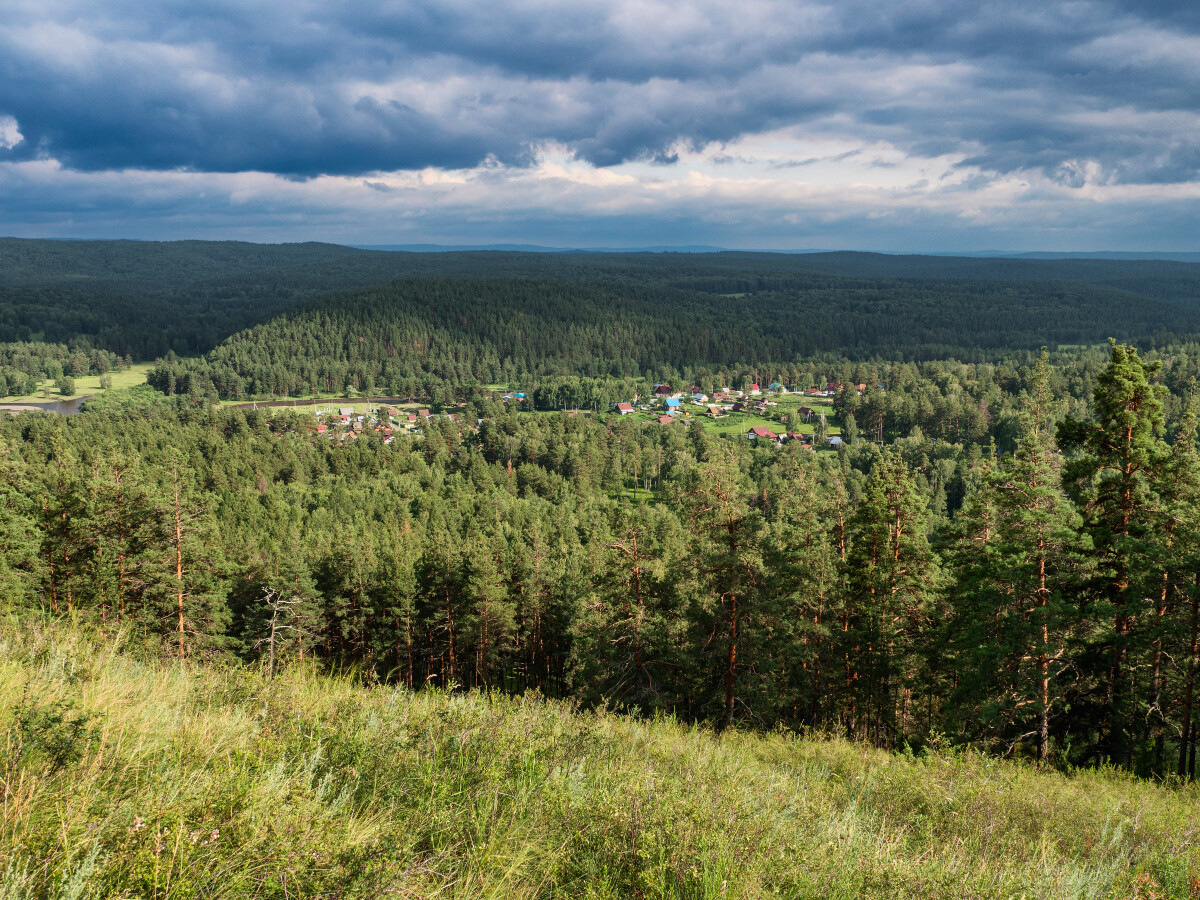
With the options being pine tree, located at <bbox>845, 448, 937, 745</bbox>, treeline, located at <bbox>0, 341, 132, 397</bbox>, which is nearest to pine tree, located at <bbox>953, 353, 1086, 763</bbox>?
pine tree, located at <bbox>845, 448, 937, 745</bbox>

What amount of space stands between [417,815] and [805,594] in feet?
61.9

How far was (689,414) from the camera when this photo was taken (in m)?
150

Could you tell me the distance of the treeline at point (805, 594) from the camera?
13016mm

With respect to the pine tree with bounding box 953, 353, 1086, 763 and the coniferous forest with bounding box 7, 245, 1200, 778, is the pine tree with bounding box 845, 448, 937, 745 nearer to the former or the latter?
the coniferous forest with bounding box 7, 245, 1200, 778

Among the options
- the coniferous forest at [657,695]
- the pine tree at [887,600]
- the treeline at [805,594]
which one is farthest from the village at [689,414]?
the pine tree at [887,600]

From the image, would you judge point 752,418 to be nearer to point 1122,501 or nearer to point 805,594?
point 805,594

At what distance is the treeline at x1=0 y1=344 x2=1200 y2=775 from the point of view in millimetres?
13016

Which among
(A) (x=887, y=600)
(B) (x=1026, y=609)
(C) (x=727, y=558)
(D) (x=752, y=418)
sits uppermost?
(C) (x=727, y=558)

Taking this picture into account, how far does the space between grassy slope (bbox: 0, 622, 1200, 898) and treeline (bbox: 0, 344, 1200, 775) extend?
1.68m

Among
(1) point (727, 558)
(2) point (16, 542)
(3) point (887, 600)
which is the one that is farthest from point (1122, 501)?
(2) point (16, 542)

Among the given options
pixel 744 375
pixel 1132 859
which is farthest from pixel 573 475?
pixel 744 375

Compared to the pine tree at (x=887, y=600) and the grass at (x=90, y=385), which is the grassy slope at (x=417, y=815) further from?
the grass at (x=90, y=385)

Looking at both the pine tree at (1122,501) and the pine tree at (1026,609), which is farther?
the pine tree at (1122,501)

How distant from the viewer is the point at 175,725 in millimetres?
3740
